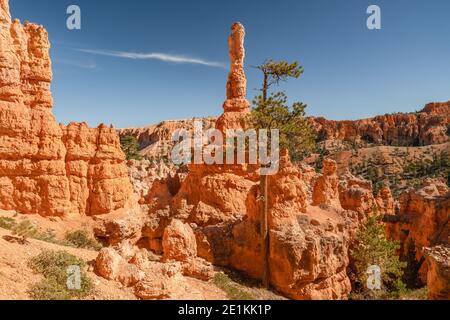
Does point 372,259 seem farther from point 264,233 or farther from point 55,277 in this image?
point 55,277

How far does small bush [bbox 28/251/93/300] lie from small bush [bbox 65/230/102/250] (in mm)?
6583

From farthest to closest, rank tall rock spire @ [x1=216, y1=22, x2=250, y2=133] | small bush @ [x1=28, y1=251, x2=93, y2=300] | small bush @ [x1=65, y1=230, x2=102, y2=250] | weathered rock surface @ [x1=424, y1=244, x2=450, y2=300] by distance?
tall rock spire @ [x1=216, y1=22, x2=250, y2=133]
small bush @ [x1=65, y1=230, x2=102, y2=250]
weathered rock surface @ [x1=424, y1=244, x2=450, y2=300]
small bush @ [x1=28, y1=251, x2=93, y2=300]

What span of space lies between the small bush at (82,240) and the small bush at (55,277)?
6.58 metres

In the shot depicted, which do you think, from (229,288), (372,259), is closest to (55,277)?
(229,288)

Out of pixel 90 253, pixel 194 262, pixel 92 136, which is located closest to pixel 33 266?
pixel 90 253

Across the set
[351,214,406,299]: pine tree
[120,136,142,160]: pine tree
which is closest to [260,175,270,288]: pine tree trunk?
[351,214,406,299]: pine tree

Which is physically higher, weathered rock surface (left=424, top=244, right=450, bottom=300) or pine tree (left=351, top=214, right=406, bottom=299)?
weathered rock surface (left=424, top=244, right=450, bottom=300)

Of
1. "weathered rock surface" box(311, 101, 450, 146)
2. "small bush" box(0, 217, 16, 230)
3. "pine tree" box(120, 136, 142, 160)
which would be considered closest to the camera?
"small bush" box(0, 217, 16, 230)

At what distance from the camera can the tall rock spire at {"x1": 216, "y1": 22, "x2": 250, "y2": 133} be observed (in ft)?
68.8

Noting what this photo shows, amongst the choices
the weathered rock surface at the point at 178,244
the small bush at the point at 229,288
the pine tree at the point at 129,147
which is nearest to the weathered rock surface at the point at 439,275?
the small bush at the point at 229,288

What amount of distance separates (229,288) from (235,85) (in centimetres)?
1363

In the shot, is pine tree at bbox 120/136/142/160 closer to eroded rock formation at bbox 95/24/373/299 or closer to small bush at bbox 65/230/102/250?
eroded rock formation at bbox 95/24/373/299

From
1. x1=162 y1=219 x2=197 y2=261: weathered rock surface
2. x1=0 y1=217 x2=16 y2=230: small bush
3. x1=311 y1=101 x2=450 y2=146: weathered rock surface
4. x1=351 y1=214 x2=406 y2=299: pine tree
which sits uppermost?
x1=311 y1=101 x2=450 y2=146: weathered rock surface
